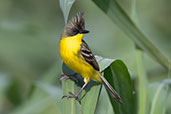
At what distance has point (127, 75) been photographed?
2.88 m

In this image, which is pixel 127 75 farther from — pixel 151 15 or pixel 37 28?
pixel 151 15

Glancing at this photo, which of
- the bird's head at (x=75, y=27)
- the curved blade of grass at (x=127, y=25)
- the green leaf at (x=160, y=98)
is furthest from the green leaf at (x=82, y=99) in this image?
the curved blade of grass at (x=127, y=25)

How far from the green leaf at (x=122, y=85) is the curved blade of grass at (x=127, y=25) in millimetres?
573

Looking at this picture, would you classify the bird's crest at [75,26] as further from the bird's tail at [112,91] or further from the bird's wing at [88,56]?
the bird's tail at [112,91]

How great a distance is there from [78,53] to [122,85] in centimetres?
53

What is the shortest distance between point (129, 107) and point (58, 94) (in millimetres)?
1082

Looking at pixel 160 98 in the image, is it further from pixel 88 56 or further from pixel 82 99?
pixel 82 99

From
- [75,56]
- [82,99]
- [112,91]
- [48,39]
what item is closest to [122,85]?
[112,91]

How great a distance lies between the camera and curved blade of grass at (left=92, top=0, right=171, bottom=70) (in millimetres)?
3217

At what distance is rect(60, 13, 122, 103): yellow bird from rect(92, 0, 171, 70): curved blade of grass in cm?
29

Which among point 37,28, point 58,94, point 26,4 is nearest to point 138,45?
point 58,94

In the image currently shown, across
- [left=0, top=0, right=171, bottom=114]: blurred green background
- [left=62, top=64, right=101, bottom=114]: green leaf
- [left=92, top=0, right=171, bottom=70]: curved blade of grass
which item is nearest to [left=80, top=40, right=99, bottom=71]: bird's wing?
[left=62, top=64, right=101, bottom=114]: green leaf

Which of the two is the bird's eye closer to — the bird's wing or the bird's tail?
the bird's wing

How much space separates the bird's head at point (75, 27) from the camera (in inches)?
117
